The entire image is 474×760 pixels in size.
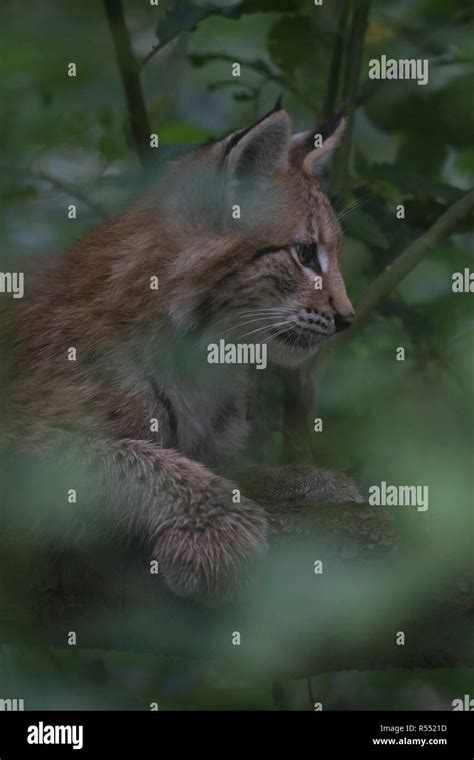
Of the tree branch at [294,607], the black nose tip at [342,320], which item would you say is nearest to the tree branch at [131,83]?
the black nose tip at [342,320]

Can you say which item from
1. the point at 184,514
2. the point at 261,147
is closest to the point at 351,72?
the point at 261,147

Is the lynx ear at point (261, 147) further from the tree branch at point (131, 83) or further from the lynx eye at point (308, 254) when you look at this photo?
the tree branch at point (131, 83)

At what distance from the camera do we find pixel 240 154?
4094mm

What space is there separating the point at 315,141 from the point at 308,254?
47 centimetres

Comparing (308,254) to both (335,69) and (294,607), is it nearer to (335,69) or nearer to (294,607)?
(335,69)

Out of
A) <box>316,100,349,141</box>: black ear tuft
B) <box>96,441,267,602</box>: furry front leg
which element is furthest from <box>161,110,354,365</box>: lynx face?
<box>96,441,267,602</box>: furry front leg

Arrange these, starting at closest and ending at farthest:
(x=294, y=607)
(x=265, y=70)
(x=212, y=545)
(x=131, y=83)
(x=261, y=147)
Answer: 1. (x=294, y=607)
2. (x=212, y=545)
3. (x=261, y=147)
4. (x=131, y=83)
5. (x=265, y=70)

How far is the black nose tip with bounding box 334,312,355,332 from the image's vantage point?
4.24 meters

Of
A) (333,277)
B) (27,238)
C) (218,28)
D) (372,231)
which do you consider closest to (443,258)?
(372,231)

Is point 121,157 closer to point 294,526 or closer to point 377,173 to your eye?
point 377,173

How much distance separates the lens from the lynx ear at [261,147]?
402 cm

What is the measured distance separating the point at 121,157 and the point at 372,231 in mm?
1096

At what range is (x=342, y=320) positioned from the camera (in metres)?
4.25

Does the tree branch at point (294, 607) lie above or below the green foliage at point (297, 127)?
below
